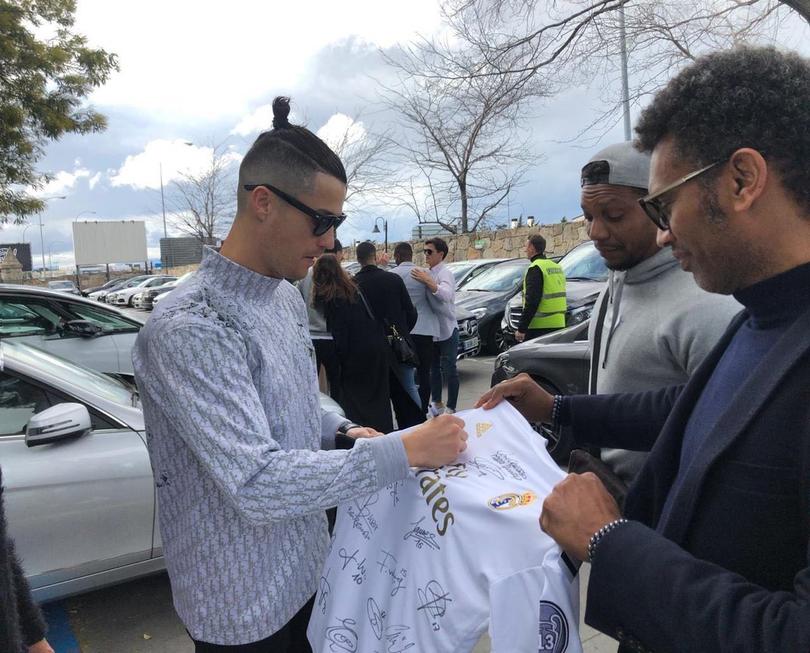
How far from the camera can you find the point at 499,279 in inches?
438

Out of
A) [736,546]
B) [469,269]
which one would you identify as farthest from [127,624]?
[469,269]

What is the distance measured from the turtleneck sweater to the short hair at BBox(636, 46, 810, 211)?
14 cm

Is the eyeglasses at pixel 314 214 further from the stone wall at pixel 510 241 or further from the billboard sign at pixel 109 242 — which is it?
the billboard sign at pixel 109 242

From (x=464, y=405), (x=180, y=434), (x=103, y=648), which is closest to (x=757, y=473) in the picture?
(x=180, y=434)

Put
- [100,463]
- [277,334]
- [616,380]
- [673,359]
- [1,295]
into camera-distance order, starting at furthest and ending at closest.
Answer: [1,295] < [100,463] < [616,380] < [673,359] < [277,334]

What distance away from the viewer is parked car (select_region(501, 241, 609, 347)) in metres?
8.26

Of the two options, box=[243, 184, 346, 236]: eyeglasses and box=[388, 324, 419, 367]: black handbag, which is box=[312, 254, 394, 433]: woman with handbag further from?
box=[243, 184, 346, 236]: eyeglasses

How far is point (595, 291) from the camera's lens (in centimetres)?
850

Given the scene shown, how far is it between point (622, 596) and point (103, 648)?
3.06m

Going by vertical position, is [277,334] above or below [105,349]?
above

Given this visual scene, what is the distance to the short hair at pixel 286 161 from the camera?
62.1 inches

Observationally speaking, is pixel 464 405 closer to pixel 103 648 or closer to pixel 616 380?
pixel 103 648

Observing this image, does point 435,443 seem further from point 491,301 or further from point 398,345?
point 491,301

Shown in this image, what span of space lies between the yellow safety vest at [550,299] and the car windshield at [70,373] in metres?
4.69
